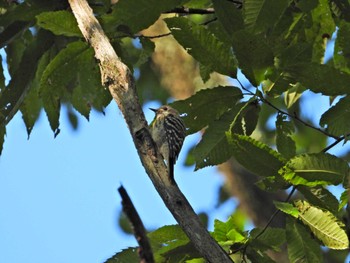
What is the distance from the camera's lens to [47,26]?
13.3 feet

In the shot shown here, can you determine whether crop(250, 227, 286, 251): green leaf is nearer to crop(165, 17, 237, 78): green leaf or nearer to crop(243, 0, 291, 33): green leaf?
crop(165, 17, 237, 78): green leaf

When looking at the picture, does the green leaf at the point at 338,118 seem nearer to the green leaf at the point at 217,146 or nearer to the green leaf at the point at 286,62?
the green leaf at the point at 286,62

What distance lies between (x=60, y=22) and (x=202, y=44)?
2.24ft

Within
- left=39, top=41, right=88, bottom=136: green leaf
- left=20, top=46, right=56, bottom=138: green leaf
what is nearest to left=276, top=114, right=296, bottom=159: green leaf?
left=39, top=41, right=88, bottom=136: green leaf

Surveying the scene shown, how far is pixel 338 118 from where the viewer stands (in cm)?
398

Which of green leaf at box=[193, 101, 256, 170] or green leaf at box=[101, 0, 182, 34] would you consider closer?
green leaf at box=[101, 0, 182, 34]

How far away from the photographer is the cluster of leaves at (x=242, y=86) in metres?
3.63

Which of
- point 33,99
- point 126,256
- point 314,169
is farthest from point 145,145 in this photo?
point 33,99

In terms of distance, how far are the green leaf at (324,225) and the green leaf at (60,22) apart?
132 centimetres

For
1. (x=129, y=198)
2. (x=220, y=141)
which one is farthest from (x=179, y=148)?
(x=129, y=198)

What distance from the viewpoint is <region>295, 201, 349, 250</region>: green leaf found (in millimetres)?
3551

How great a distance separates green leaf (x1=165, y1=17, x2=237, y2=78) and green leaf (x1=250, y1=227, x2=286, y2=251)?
741 millimetres

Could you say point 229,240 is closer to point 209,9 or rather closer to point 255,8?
point 255,8

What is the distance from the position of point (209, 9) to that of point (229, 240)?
61.2 inches
